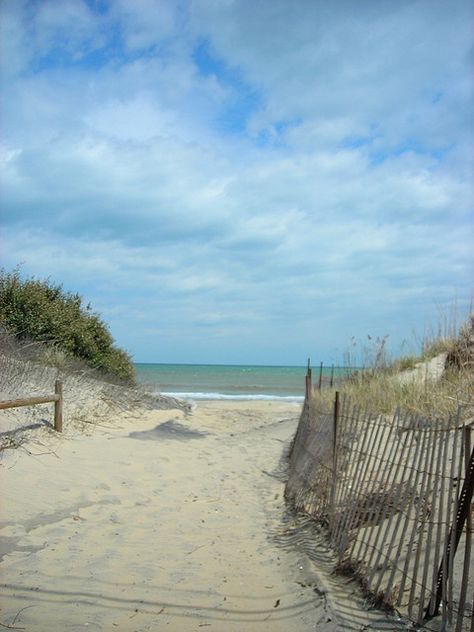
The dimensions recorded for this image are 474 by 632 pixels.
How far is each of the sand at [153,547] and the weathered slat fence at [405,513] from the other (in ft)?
0.81

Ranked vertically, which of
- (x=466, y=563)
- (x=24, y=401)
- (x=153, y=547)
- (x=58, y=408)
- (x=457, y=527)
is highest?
(x=24, y=401)

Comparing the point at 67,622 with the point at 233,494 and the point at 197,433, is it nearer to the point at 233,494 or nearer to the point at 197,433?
the point at 233,494

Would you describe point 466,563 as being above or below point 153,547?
above

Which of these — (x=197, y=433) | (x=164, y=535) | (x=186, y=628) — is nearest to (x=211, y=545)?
(x=164, y=535)

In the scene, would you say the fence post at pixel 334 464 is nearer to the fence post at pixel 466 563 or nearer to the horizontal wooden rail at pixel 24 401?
the fence post at pixel 466 563

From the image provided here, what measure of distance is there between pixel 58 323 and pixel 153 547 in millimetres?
10337

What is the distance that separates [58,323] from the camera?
15.4 metres

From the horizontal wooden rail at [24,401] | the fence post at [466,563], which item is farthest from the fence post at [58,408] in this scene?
the fence post at [466,563]

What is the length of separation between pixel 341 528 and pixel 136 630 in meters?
2.09

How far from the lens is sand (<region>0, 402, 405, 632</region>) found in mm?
4301

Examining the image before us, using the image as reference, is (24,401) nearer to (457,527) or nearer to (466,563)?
(457,527)

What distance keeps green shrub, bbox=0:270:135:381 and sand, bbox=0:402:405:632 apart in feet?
14.1

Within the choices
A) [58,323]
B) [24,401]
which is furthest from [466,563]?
[58,323]

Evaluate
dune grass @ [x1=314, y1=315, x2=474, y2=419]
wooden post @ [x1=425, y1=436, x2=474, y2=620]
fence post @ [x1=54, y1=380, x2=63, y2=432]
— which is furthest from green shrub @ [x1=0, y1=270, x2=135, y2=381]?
wooden post @ [x1=425, y1=436, x2=474, y2=620]
